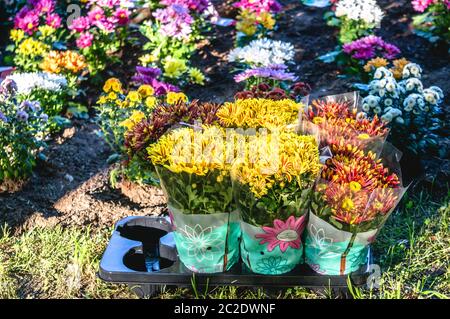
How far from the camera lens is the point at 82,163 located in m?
4.12

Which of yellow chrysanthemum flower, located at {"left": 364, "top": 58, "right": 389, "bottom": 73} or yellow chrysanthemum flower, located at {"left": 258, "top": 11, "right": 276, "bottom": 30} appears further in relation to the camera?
yellow chrysanthemum flower, located at {"left": 258, "top": 11, "right": 276, "bottom": 30}

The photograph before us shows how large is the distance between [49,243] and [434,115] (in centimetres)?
249

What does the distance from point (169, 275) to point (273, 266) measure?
1.46 ft

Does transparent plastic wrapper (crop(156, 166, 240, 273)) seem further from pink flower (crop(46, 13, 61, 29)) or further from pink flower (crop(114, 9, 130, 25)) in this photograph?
pink flower (crop(46, 13, 61, 29))

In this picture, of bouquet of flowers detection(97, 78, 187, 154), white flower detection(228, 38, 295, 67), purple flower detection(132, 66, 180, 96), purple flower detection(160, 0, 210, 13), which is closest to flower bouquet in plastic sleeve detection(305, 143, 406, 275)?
bouquet of flowers detection(97, 78, 187, 154)

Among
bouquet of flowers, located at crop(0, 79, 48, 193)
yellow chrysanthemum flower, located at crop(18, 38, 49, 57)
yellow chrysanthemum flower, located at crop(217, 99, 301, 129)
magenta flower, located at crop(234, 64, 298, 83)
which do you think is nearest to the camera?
yellow chrysanthemum flower, located at crop(217, 99, 301, 129)

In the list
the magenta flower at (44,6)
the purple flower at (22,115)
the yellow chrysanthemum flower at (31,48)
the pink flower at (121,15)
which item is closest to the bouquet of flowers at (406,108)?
the purple flower at (22,115)

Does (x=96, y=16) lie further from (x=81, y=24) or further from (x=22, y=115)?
(x=22, y=115)

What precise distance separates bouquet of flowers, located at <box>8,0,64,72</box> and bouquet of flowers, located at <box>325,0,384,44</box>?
2358 mm

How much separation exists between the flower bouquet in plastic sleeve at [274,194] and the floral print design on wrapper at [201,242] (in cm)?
11

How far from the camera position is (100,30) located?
509cm

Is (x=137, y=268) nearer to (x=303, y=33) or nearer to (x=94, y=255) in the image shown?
(x=94, y=255)

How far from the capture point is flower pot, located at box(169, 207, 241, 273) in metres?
2.50
